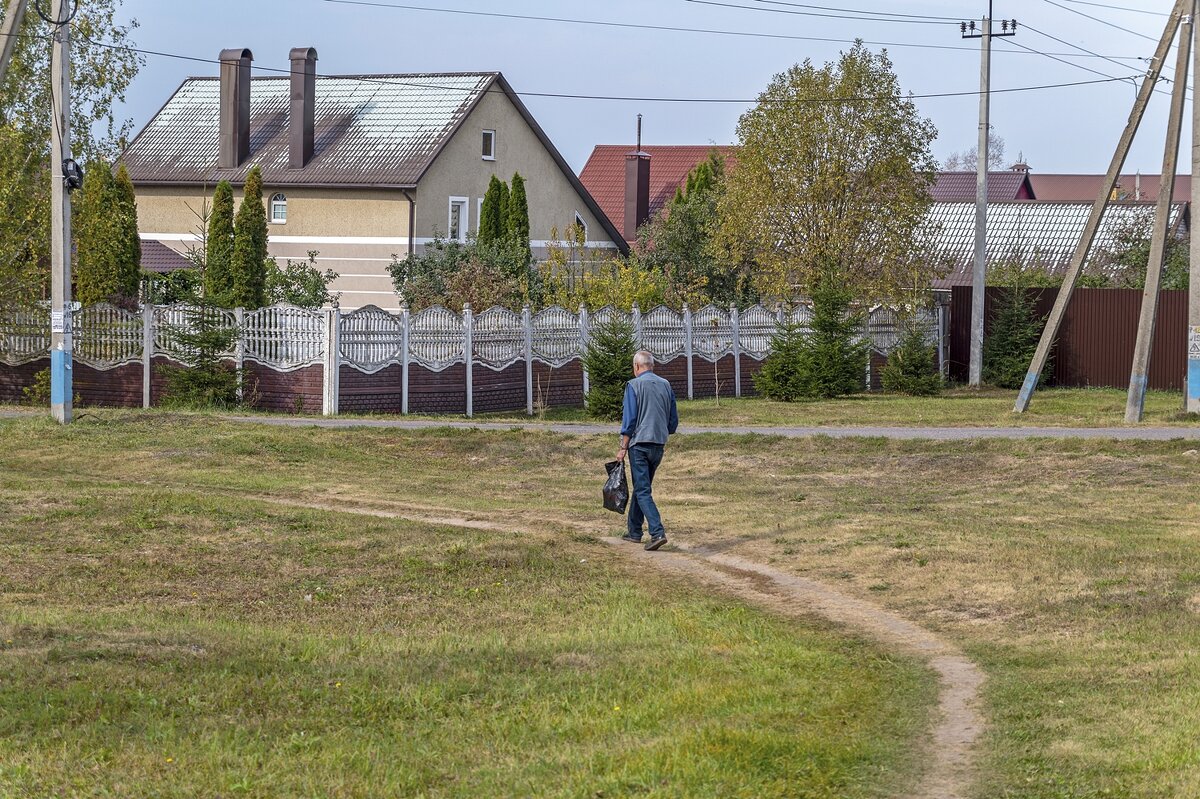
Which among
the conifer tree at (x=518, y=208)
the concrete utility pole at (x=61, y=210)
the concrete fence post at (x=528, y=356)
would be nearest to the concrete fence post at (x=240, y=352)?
the concrete utility pole at (x=61, y=210)

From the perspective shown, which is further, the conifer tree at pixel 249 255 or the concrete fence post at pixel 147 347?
the conifer tree at pixel 249 255

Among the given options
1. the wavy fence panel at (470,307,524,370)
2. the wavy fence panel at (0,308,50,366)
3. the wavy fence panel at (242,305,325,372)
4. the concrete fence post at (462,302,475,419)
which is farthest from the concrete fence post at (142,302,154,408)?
the wavy fence panel at (470,307,524,370)

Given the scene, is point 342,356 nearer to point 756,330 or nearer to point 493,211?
point 756,330

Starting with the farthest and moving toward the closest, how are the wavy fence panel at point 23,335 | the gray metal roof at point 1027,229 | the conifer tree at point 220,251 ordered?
1. the gray metal roof at point 1027,229
2. the conifer tree at point 220,251
3. the wavy fence panel at point 23,335

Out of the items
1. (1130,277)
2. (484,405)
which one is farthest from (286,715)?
(1130,277)

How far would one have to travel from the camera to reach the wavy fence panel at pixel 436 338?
23859 millimetres

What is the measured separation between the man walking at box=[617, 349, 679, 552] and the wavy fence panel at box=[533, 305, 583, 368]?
522 inches

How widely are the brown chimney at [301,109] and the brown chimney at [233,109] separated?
1.37m

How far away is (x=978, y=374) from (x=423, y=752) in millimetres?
28276

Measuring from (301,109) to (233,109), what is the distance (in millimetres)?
2045

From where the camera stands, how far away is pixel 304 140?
41688 mm

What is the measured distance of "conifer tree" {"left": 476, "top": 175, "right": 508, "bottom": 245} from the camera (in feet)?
129

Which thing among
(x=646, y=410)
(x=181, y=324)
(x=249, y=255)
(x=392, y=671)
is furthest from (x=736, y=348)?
(x=392, y=671)

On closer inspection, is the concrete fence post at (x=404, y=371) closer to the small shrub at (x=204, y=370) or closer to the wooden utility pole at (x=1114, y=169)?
the small shrub at (x=204, y=370)
